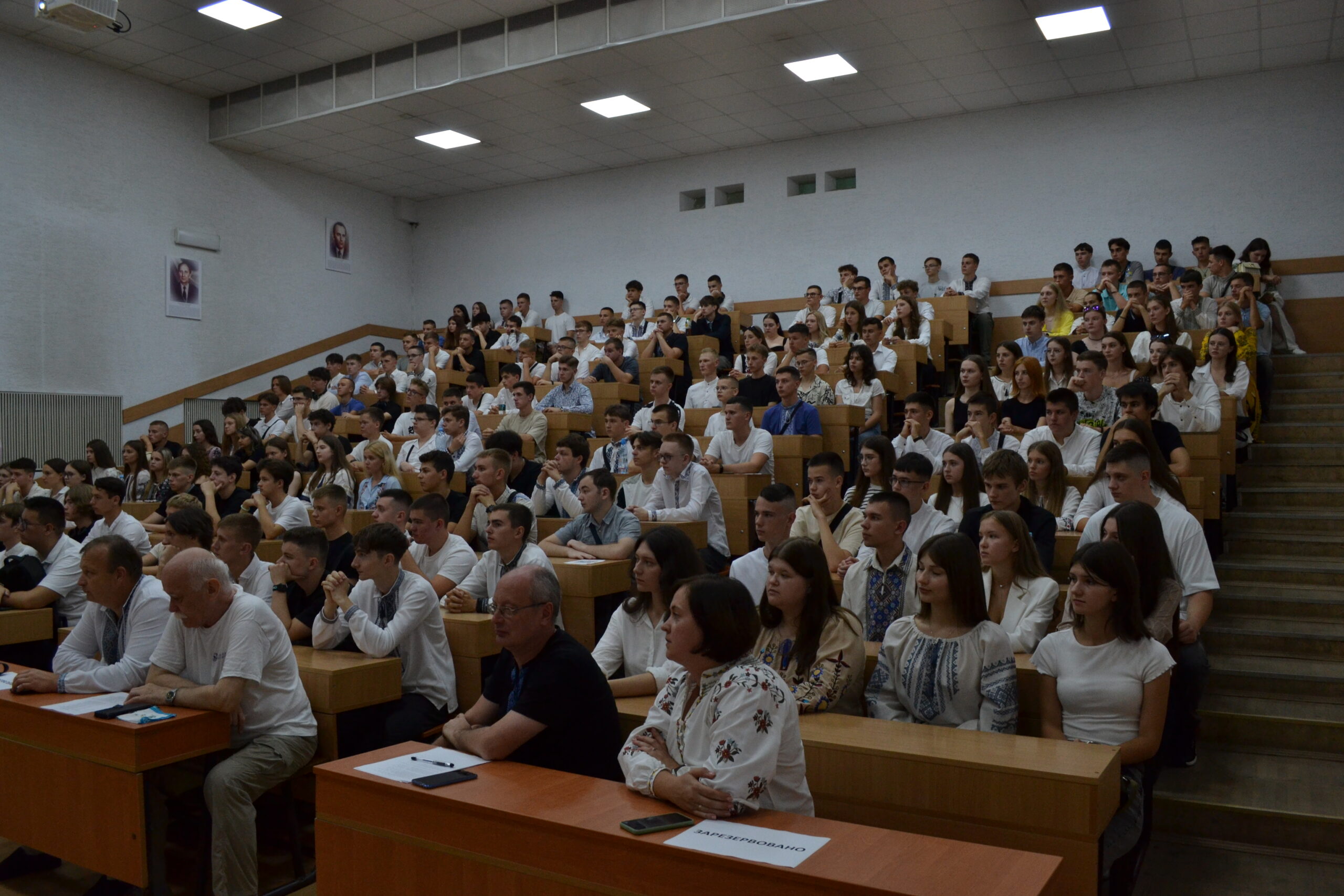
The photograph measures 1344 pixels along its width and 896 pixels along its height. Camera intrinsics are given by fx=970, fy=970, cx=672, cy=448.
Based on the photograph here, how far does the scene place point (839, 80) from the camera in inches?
352

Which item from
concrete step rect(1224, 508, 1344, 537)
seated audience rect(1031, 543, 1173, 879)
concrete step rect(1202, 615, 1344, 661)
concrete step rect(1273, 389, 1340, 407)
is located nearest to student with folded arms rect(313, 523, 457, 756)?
seated audience rect(1031, 543, 1173, 879)

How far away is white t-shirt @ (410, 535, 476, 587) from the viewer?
4.27 m

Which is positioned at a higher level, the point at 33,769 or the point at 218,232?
the point at 218,232

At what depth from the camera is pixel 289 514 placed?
5.73 m

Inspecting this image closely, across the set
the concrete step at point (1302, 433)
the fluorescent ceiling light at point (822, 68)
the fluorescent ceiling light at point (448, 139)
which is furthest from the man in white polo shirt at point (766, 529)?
the fluorescent ceiling light at point (448, 139)

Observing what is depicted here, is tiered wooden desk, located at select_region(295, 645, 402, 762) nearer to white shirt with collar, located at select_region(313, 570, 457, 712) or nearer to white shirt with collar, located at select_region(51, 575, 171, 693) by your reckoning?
white shirt with collar, located at select_region(313, 570, 457, 712)

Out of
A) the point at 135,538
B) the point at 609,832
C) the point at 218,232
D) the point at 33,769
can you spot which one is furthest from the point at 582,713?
the point at 218,232

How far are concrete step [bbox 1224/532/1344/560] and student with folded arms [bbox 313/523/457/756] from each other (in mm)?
4027

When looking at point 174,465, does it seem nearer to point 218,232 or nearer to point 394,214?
point 218,232

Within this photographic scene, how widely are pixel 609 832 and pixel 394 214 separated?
12496mm

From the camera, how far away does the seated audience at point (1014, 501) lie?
3947 mm

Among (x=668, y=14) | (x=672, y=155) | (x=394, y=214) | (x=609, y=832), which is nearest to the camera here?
(x=609, y=832)

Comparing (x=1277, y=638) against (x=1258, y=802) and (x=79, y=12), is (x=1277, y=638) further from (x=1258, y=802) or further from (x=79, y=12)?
(x=79, y=12)

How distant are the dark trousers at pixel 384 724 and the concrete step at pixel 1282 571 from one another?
3.72 meters
